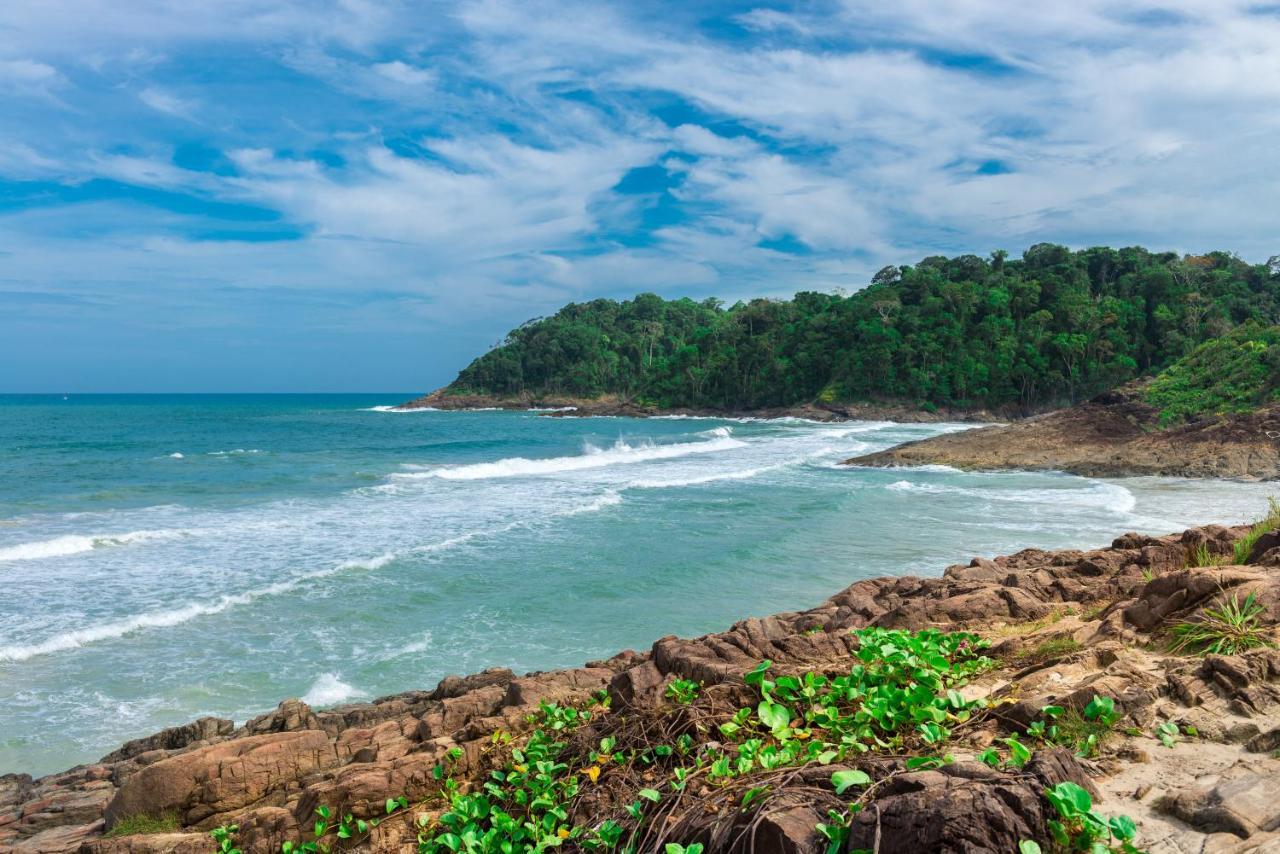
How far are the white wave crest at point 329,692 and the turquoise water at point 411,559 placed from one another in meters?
0.04

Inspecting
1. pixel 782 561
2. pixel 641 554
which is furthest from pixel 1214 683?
pixel 641 554

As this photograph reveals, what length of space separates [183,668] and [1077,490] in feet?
75.8

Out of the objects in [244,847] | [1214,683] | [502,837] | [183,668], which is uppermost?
[1214,683]

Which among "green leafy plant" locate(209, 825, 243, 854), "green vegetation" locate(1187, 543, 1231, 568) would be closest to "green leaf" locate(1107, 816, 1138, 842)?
"green leafy plant" locate(209, 825, 243, 854)

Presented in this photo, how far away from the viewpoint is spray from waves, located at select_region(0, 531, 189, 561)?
52.4 feet

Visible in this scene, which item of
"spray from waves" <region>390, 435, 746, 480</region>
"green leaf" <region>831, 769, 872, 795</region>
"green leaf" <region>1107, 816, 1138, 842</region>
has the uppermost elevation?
"green leaf" <region>1107, 816, 1138, 842</region>

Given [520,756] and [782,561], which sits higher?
[520,756]

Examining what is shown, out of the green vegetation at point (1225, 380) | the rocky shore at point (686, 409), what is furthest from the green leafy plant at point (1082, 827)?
the rocky shore at point (686, 409)

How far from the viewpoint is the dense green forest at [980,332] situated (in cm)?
6269

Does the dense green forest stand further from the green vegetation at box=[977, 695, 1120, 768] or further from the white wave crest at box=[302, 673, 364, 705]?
the green vegetation at box=[977, 695, 1120, 768]

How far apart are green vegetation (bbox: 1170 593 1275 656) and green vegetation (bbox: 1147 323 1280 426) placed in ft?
95.7

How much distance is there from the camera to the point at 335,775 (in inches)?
200

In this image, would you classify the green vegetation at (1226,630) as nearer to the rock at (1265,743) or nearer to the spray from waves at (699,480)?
the rock at (1265,743)

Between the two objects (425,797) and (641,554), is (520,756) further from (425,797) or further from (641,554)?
(641,554)
